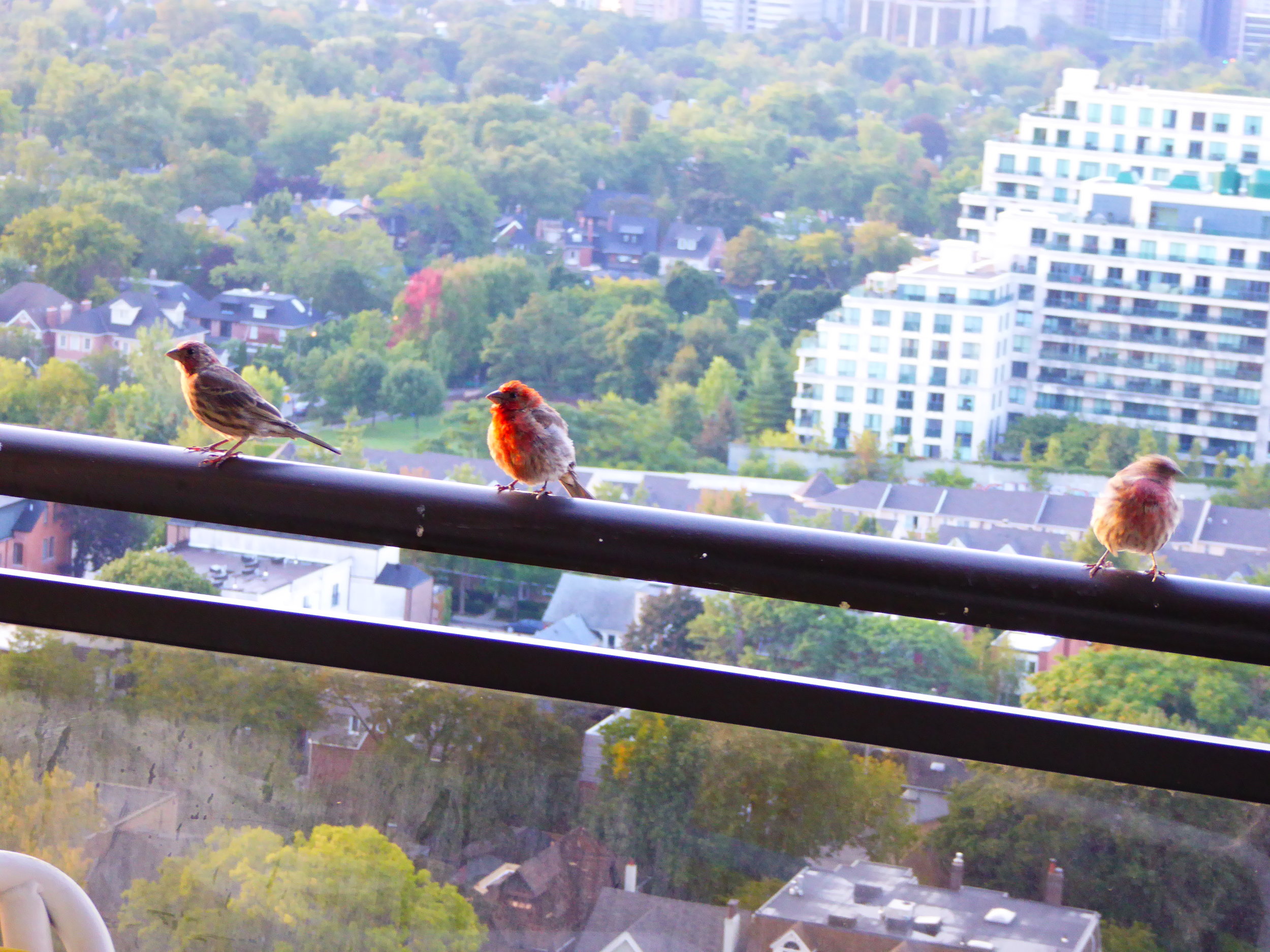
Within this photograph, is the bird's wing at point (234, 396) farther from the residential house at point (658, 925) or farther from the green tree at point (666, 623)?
the green tree at point (666, 623)

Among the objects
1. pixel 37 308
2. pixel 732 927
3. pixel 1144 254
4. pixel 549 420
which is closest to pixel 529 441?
pixel 549 420

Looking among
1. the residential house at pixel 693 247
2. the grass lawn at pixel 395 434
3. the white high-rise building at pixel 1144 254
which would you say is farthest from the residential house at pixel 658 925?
the white high-rise building at pixel 1144 254

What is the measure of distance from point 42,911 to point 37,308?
1815 cm

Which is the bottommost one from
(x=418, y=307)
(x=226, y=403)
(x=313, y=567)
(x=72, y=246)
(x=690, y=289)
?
(x=313, y=567)

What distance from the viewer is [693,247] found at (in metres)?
18.9

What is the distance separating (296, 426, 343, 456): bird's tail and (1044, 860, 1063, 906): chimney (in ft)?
2.85

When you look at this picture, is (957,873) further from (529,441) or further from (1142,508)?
(529,441)

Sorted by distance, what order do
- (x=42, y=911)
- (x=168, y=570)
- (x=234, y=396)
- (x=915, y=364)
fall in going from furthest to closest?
(x=915, y=364) < (x=168, y=570) < (x=234, y=396) < (x=42, y=911)

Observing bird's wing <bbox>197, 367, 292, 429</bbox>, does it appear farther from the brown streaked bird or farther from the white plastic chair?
the white plastic chair

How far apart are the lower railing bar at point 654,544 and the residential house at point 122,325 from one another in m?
16.6

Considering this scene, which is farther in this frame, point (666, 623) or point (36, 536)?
point (666, 623)

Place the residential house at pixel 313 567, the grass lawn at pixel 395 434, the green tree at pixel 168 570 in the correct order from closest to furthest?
the green tree at pixel 168 570 < the residential house at pixel 313 567 < the grass lawn at pixel 395 434

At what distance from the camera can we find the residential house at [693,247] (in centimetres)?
1862

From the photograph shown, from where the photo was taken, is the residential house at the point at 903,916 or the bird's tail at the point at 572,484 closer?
the residential house at the point at 903,916
